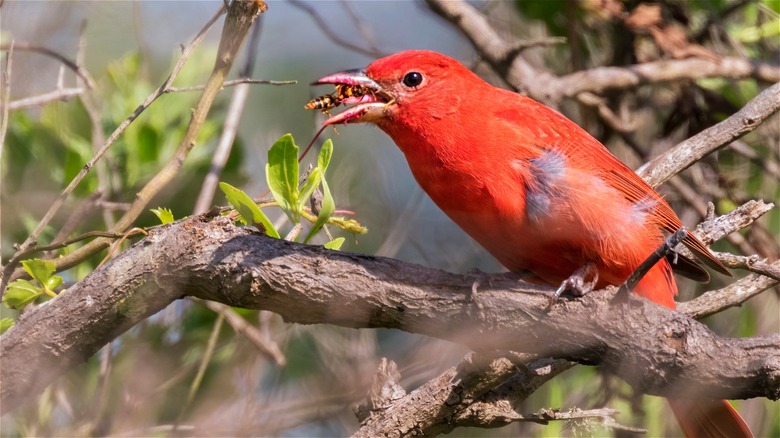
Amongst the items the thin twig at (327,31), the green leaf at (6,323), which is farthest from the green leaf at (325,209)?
the thin twig at (327,31)

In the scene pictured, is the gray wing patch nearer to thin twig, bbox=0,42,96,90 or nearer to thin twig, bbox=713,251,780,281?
thin twig, bbox=713,251,780,281

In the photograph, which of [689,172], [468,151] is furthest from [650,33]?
[468,151]

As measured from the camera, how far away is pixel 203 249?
8.50 ft

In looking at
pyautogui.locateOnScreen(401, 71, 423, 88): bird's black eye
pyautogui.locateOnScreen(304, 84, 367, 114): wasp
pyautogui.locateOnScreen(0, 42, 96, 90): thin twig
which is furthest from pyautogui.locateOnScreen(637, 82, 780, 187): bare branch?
pyautogui.locateOnScreen(0, 42, 96, 90): thin twig

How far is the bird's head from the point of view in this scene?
11.3 feet

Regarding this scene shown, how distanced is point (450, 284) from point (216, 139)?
2064 millimetres

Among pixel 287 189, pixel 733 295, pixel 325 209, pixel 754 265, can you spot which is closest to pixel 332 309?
pixel 325 209

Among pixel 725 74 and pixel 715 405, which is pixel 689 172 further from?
pixel 715 405

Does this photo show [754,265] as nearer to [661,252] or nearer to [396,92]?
[661,252]

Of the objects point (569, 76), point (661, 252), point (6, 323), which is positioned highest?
point (569, 76)

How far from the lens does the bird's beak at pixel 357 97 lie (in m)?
3.40

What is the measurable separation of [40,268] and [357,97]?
1315 millimetres

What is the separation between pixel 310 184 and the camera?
2781mm

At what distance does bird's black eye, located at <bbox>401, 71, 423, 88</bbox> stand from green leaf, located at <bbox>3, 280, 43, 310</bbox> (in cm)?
152
